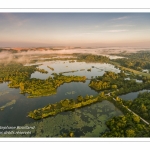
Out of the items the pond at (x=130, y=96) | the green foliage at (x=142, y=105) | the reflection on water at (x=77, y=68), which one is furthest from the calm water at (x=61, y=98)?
the pond at (x=130, y=96)

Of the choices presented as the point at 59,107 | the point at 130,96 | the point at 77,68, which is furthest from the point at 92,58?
the point at 59,107

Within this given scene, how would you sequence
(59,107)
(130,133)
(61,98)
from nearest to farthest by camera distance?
1. (130,133)
2. (59,107)
3. (61,98)

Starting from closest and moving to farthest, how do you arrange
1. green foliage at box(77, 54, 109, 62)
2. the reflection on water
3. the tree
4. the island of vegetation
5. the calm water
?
the tree, the calm water, the island of vegetation, the reflection on water, green foliage at box(77, 54, 109, 62)

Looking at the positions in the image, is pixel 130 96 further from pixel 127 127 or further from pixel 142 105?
pixel 127 127

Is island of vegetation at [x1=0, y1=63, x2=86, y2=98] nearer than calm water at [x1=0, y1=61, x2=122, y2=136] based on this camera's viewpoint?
No

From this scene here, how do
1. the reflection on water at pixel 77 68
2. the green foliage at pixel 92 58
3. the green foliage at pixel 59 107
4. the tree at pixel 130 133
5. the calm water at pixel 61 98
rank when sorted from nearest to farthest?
the tree at pixel 130 133, the calm water at pixel 61 98, the green foliage at pixel 59 107, the reflection on water at pixel 77 68, the green foliage at pixel 92 58

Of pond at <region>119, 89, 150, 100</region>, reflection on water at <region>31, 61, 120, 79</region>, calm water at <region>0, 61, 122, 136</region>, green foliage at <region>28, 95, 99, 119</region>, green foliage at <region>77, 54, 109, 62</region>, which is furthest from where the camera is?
green foliage at <region>77, 54, 109, 62</region>

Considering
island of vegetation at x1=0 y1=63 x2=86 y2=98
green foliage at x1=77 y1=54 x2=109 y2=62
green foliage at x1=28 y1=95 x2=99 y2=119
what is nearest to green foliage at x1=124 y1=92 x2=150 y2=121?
green foliage at x1=28 y1=95 x2=99 y2=119

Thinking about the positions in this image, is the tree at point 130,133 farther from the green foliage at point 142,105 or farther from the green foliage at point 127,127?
the green foliage at point 142,105

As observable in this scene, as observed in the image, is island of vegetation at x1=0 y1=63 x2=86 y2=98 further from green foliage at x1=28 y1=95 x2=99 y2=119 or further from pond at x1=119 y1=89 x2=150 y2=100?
pond at x1=119 y1=89 x2=150 y2=100

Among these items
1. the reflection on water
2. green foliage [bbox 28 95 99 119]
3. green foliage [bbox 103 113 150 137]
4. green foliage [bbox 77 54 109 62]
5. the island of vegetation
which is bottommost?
green foliage [bbox 103 113 150 137]

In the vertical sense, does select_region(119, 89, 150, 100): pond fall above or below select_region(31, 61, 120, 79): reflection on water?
below
